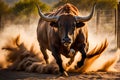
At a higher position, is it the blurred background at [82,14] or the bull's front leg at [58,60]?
the blurred background at [82,14]

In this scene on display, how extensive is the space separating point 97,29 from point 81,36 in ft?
36.3

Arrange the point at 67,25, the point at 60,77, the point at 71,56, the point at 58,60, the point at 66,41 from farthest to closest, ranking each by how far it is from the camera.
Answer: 1. the point at 71,56
2. the point at 58,60
3. the point at 67,25
4. the point at 66,41
5. the point at 60,77

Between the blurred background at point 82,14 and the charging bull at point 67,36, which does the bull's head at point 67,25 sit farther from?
the blurred background at point 82,14

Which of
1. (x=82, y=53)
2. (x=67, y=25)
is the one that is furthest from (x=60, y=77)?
(x=67, y=25)

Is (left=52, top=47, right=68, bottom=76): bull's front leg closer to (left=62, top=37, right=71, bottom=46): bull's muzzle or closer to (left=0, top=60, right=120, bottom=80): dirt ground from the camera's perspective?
(left=0, top=60, right=120, bottom=80): dirt ground

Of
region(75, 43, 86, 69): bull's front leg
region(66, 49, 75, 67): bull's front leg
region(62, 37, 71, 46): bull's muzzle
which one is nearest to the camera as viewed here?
region(62, 37, 71, 46): bull's muzzle

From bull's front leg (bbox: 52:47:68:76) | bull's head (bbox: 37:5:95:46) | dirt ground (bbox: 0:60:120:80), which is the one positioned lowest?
dirt ground (bbox: 0:60:120:80)

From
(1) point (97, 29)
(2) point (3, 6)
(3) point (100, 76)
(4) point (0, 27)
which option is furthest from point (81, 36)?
(2) point (3, 6)

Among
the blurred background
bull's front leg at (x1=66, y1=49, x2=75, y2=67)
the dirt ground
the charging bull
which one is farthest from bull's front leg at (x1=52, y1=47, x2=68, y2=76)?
the blurred background

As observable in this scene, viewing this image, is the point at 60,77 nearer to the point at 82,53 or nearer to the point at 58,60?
the point at 58,60

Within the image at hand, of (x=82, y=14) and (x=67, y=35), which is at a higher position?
(x=82, y=14)

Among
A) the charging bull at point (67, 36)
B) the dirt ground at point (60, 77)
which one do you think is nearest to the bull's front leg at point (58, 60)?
the charging bull at point (67, 36)

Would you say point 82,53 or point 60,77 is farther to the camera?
point 82,53

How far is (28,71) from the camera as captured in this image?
445 inches
